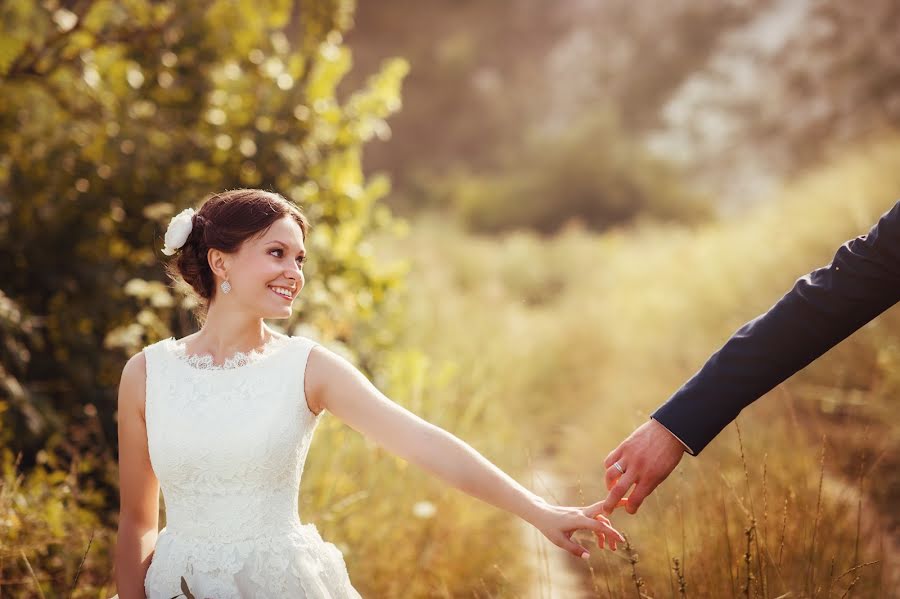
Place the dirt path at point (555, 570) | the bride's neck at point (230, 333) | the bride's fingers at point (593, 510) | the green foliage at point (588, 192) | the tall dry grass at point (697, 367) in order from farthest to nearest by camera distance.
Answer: the green foliage at point (588, 192) → the dirt path at point (555, 570) → the tall dry grass at point (697, 367) → the bride's neck at point (230, 333) → the bride's fingers at point (593, 510)

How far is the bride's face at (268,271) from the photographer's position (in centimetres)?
185

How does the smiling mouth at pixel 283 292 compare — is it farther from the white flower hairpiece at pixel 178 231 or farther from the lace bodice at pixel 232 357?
the white flower hairpiece at pixel 178 231

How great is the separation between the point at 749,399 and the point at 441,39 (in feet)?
69.6

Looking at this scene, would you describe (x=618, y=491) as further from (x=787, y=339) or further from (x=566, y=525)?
(x=787, y=339)

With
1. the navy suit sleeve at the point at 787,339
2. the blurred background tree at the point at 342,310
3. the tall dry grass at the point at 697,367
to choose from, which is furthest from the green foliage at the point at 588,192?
the navy suit sleeve at the point at 787,339

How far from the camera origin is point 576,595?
354 cm

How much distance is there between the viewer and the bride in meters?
1.75

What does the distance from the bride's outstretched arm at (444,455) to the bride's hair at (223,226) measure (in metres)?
0.38

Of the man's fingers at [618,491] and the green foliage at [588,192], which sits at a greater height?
the green foliage at [588,192]

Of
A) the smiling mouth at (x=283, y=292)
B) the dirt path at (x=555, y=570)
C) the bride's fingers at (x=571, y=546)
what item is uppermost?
the smiling mouth at (x=283, y=292)

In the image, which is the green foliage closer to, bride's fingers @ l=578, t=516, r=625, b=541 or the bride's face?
the bride's face

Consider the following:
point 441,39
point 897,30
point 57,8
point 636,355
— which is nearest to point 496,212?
point 441,39

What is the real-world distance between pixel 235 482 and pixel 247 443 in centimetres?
11

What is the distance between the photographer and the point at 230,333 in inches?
76.1
